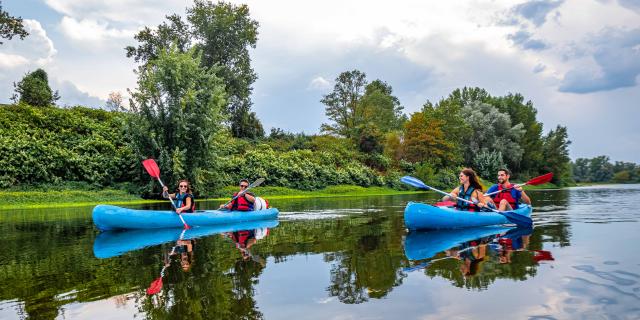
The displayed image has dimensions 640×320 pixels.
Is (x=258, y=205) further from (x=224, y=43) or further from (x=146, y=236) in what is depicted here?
(x=224, y=43)

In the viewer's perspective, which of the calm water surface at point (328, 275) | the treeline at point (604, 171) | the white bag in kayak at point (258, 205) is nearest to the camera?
the calm water surface at point (328, 275)

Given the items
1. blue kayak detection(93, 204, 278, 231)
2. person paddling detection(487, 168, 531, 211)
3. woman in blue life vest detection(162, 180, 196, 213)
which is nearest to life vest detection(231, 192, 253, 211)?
blue kayak detection(93, 204, 278, 231)

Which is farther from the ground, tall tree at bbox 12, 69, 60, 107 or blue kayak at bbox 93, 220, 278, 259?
tall tree at bbox 12, 69, 60, 107

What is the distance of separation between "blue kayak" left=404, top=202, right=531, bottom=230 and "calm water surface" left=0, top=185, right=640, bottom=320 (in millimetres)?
277

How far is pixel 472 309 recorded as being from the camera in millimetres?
4410

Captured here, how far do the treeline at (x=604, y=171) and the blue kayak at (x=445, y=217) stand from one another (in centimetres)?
9753

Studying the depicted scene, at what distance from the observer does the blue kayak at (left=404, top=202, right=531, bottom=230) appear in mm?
10078

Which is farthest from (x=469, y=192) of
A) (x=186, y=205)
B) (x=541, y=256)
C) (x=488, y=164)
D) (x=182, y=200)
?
(x=488, y=164)

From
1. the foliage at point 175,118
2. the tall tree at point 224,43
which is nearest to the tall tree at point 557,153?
the tall tree at point 224,43

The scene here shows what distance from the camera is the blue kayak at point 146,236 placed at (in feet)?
28.2

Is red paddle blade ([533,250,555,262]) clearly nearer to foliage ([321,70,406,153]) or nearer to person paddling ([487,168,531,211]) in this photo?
person paddling ([487,168,531,211])

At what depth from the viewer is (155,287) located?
534 centimetres

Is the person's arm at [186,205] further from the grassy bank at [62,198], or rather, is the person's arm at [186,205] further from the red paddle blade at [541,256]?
the grassy bank at [62,198]

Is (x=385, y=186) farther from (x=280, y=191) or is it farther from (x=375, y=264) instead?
(x=375, y=264)
